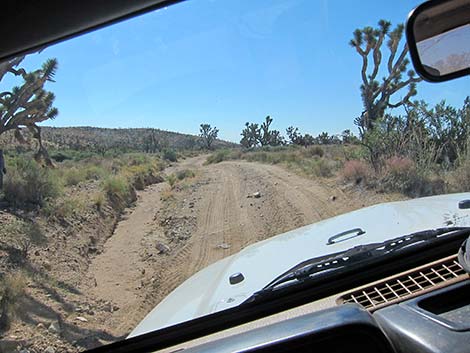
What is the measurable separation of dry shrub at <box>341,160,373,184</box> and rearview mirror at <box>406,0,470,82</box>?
5080 mm

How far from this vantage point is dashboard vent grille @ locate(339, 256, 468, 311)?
2.22 metres

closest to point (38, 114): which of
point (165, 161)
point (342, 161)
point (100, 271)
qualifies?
point (100, 271)

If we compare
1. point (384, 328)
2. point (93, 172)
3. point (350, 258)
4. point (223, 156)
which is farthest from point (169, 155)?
point (384, 328)

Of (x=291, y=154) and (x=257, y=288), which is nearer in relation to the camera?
(x=257, y=288)

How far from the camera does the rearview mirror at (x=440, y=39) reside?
2.16 m

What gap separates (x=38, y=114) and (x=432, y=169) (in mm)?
4920

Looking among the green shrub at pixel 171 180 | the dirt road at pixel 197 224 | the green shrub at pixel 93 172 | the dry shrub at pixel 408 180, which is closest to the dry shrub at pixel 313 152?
the dirt road at pixel 197 224

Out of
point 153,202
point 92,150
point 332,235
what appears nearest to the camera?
point 332,235

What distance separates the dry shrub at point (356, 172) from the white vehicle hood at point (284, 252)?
356cm

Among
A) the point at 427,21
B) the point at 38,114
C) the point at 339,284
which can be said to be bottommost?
the point at 339,284

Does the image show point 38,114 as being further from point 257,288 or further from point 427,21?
point 427,21

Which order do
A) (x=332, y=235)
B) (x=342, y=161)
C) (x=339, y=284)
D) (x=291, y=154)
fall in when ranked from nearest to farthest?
1. (x=339, y=284)
2. (x=332, y=235)
3. (x=342, y=161)
4. (x=291, y=154)

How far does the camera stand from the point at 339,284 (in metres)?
2.63

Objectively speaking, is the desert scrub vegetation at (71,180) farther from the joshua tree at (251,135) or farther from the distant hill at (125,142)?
the joshua tree at (251,135)
